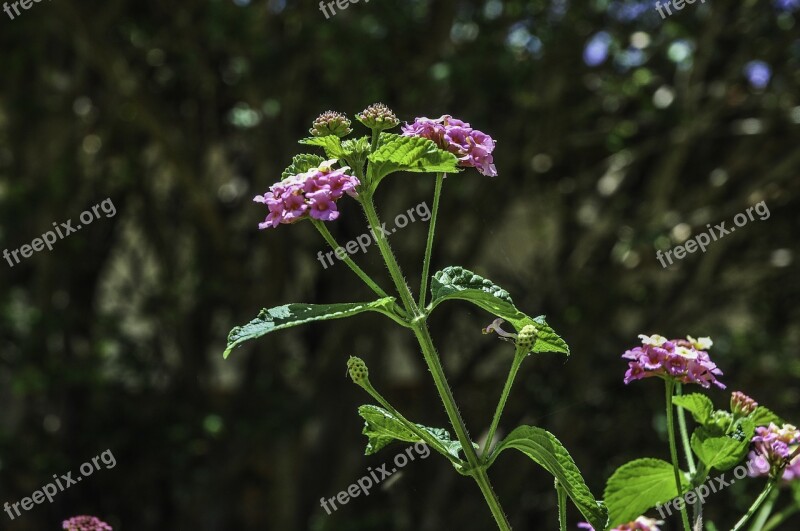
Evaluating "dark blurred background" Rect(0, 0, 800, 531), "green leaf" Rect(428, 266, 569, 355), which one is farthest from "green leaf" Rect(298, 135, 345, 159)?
"dark blurred background" Rect(0, 0, 800, 531)

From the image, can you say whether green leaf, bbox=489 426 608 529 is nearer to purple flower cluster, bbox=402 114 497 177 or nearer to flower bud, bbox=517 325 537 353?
flower bud, bbox=517 325 537 353

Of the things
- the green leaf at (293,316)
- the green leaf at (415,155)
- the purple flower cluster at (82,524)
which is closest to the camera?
the green leaf at (293,316)

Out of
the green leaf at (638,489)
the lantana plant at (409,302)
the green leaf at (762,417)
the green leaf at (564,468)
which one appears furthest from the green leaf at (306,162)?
the green leaf at (762,417)

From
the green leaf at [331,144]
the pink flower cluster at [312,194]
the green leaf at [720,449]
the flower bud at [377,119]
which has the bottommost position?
the green leaf at [720,449]

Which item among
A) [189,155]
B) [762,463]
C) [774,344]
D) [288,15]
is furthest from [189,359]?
[762,463]

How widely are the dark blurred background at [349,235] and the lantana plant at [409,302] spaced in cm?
263

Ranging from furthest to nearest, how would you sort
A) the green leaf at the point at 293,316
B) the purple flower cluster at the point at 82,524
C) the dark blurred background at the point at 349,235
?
the dark blurred background at the point at 349,235 < the purple flower cluster at the point at 82,524 < the green leaf at the point at 293,316

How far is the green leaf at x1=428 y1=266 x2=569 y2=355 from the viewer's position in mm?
1140

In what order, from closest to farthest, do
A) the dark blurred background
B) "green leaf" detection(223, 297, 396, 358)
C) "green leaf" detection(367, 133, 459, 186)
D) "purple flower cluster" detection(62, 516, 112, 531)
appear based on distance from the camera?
1. "green leaf" detection(223, 297, 396, 358)
2. "green leaf" detection(367, 133, 459, 186)
3. "purple flower cluster" detection(62, 516, 112, 531)
4. the dark blurred background

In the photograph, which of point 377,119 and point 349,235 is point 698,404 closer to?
point 377,119

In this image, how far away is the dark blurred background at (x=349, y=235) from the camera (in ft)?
13.3

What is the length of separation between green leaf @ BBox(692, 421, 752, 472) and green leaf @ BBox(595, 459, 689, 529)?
0.15 ft

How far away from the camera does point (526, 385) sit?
427 centimetres

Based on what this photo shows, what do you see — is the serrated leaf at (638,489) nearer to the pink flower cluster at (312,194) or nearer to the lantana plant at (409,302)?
the lantana plant at (409,302)
